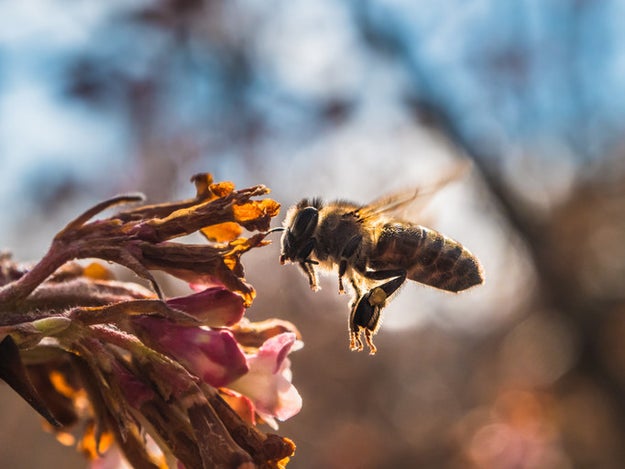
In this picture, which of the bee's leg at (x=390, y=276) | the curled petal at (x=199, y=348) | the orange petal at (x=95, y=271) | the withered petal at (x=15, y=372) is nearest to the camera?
the withered petal at (x=15, y=372)

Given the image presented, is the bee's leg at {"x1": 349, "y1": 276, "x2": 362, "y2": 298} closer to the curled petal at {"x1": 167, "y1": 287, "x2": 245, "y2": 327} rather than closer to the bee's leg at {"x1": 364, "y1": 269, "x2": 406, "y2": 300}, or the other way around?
the bee's leg at {"x1": 364, "y1": 269, "x2": 406, "y2": 300}

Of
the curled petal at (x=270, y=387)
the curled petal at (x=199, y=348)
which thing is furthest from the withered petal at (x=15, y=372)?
the curled petal at (x=270, y=387)

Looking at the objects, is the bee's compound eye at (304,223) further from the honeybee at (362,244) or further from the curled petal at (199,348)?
the curled petal at (199,348)

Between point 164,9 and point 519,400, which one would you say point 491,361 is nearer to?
point 519,400

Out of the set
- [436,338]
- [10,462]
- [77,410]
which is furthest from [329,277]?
[436,338]

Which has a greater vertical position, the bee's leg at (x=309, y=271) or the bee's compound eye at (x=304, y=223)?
the bee's compound eye at (x=304, y=223)

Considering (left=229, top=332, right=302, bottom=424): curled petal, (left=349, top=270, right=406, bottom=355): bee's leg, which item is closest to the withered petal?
(left=229, top=332, right=302, bottom=424): curled petal

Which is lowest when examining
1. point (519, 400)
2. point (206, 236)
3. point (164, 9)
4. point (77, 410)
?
point (77, 410)
